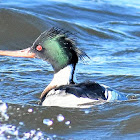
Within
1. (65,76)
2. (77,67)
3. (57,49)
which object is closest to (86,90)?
(65,76)

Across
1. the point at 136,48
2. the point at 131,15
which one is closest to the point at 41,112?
the point at 136,48

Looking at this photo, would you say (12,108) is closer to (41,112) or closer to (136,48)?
(41,112)

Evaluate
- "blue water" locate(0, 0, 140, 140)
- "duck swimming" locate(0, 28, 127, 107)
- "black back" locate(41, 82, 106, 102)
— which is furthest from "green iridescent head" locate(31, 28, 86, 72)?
"blue water" locate(0, 0, 140, 140)

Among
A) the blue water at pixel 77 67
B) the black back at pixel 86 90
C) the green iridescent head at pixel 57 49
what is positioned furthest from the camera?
the green iridescent head at pixel 57 49

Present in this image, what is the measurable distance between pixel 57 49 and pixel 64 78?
507mm

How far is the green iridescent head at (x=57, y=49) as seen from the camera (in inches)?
316

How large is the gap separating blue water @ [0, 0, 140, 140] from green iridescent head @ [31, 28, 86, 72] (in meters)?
0.87

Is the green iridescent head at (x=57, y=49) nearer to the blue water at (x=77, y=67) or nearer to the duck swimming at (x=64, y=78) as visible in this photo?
the duck swimming at (x=64, y=78)

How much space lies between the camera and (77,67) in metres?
11.0

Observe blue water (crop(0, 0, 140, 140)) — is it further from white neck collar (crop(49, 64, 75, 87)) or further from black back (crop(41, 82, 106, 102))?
white neck collar (crop(49, 64, 75, 87))

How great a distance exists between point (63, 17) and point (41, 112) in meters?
7.99

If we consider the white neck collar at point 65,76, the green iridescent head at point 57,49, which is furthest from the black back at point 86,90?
the green iridescent head at point 57,49

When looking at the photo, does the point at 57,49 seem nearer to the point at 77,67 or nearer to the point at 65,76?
the point at 65,76

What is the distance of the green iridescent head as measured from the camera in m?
8.02
